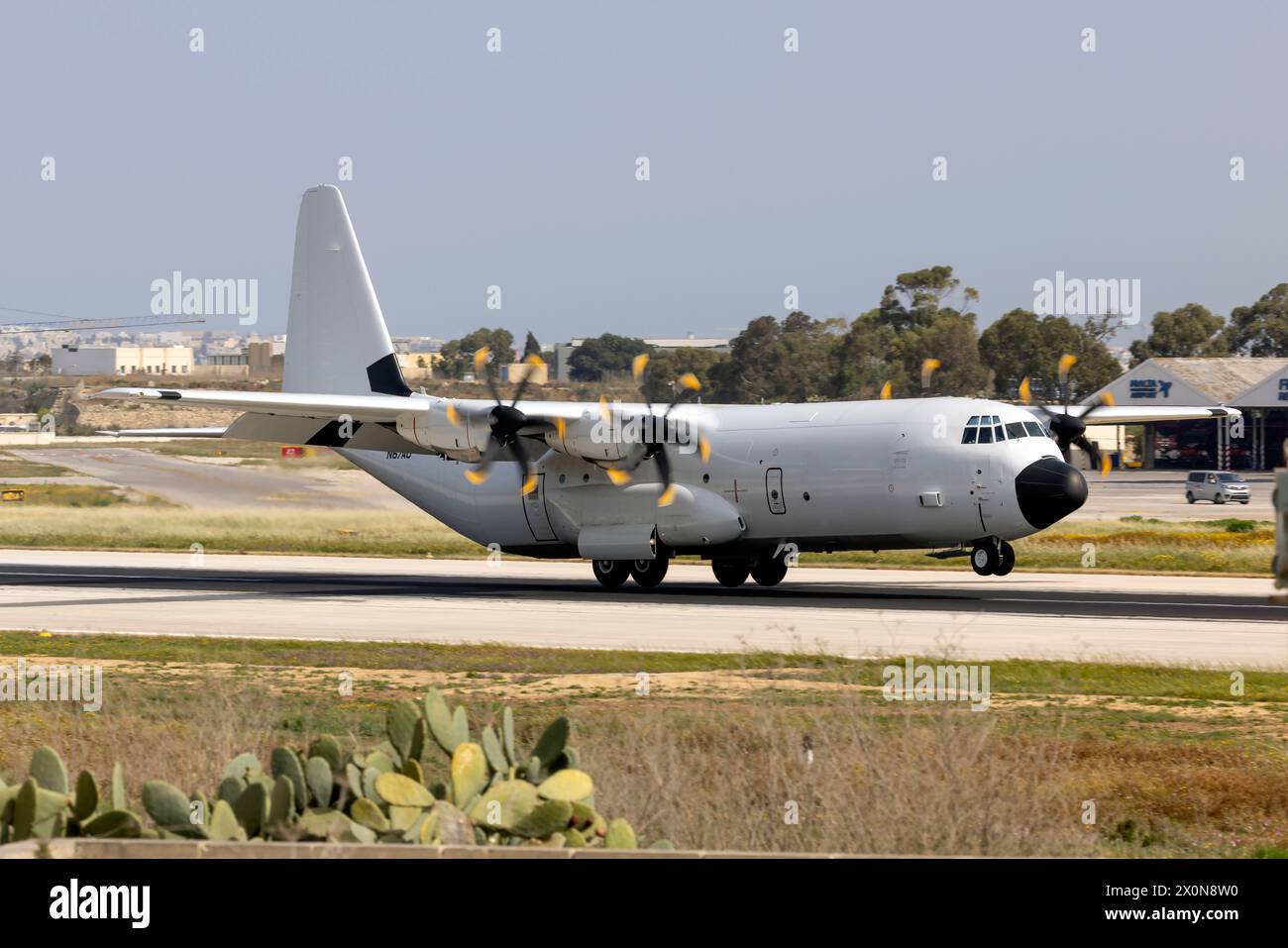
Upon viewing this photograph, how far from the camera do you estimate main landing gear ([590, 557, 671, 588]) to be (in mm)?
36688

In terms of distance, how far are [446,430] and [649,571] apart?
6196mm

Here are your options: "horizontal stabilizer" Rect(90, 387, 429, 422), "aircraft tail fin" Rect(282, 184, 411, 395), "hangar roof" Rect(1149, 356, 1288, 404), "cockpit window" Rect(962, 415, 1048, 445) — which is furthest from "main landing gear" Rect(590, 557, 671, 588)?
"hangar roof" Rect(1149, 356, 1288, 404)

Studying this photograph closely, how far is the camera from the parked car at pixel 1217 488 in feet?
261

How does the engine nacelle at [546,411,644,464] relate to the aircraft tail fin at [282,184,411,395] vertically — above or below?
below

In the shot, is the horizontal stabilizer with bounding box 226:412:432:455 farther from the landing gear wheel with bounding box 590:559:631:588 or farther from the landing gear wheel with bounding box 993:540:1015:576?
the landing gear wheel with bounding box 993:540:1015:576

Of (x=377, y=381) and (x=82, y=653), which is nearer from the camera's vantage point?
(x=82, y=653)

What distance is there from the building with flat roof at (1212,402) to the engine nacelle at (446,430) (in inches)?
3186

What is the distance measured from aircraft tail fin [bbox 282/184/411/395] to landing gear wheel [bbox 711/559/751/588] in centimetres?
1073

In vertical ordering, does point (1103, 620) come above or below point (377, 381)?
below

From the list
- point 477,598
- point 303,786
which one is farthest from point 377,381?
point 303,786

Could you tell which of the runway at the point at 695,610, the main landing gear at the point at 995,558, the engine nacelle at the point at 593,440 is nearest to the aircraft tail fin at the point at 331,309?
the runway at the point at 695,610
